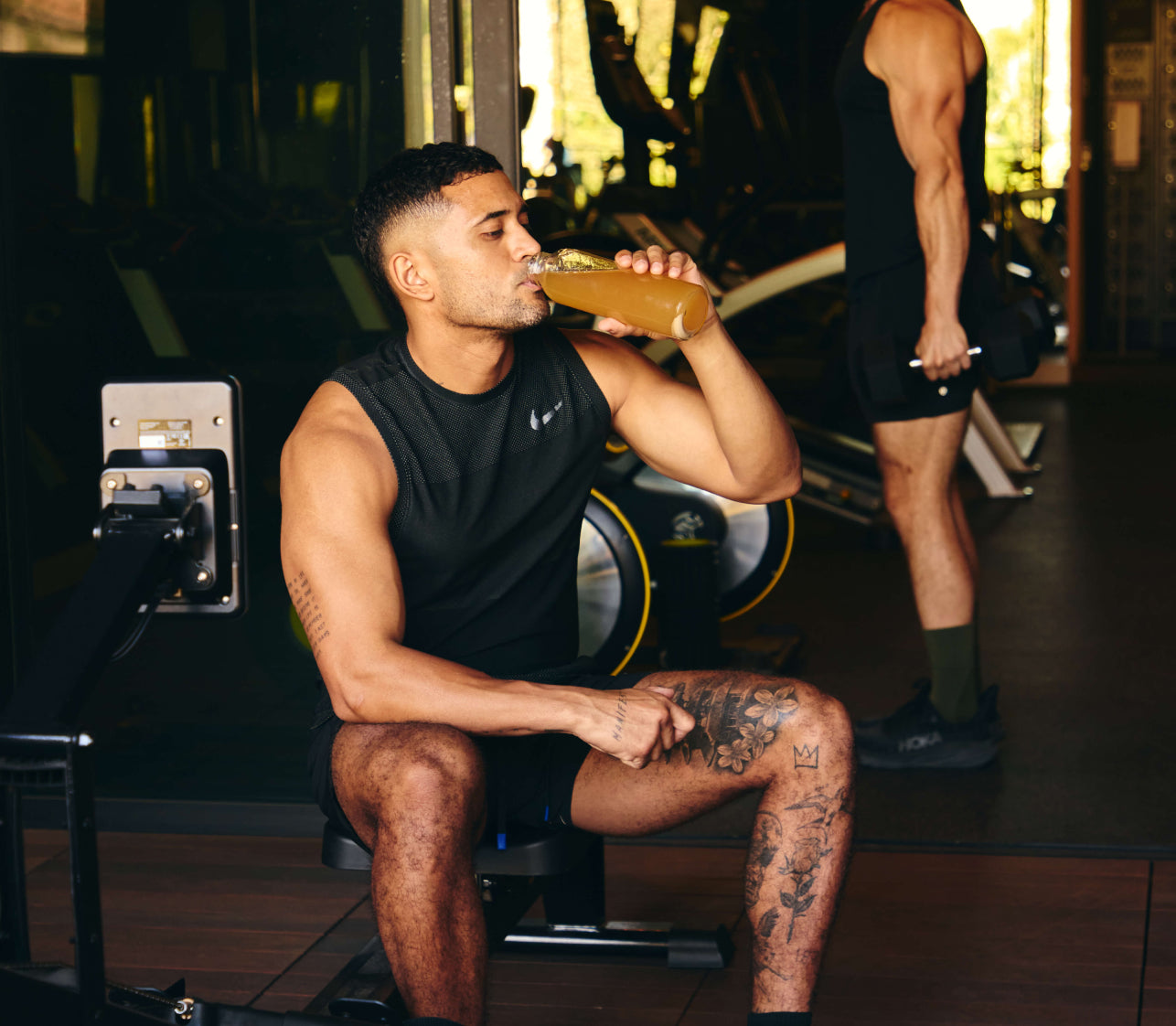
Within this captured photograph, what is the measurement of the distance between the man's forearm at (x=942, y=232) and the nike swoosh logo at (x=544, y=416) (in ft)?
3.52

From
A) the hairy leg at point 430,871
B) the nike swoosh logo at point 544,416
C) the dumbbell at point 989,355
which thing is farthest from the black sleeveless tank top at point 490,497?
the dumbbell at point 989,355

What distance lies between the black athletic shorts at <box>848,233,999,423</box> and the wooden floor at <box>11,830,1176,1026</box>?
2.62ft

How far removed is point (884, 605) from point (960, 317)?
1.57 metres

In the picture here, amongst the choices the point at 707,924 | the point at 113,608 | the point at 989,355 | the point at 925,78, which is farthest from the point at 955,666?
the point at 113,608

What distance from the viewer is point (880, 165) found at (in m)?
2.71

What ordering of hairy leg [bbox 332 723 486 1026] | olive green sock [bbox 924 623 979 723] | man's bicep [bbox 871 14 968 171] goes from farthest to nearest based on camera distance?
olive green sock [bbox 924 623 979 723] < man's bicep [bbox 871 14 968 171] < hairy leg [bbox 332 723 486 1026]

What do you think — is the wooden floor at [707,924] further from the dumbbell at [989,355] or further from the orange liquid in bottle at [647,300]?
the orange liquid in bottle at [647,300]

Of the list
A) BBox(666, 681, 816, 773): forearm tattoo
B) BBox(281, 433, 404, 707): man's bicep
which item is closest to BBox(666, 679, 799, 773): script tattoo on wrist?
BBox(666, 681, 816, 773): forearm tattoo

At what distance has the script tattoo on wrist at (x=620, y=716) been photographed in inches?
58.9

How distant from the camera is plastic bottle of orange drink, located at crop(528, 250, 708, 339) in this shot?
4.97 feet

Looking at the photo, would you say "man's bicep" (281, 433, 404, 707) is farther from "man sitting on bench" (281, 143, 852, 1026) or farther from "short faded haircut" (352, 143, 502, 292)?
"short faded haircut" (352, 143, 502, 292)

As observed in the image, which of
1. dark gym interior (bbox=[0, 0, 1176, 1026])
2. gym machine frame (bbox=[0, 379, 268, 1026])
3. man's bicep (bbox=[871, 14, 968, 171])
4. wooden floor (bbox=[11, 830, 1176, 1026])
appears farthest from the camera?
man's bicep (bbox=[871, 14, 968, 171])

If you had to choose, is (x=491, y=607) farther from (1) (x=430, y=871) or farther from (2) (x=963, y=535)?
(2) (x=963, y=535)

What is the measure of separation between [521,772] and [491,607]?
0.20 metres
